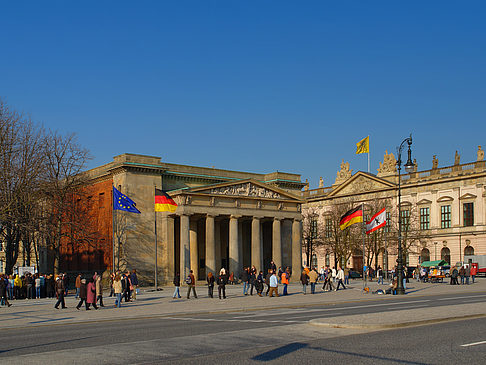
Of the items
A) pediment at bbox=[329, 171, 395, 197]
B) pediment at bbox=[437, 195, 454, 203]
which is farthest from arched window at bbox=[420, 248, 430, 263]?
pediment at bbox=[329, 171, 395, 197]

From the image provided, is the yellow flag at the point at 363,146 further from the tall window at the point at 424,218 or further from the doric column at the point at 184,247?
the doric column at the point at 184,247

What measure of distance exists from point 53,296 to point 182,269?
16.0 m

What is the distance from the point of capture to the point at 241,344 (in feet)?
50.8

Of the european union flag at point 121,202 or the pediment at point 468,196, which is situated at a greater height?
the pediment at point 468,196

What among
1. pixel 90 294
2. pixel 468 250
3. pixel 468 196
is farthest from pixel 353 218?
pixel 468 250

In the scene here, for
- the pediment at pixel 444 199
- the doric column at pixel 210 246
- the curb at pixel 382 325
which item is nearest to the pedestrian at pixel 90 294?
the curb at pixel 382 325

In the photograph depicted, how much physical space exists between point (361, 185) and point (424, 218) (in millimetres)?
13346

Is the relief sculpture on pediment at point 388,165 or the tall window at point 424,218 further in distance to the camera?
the relief sculpture on pediment at point 388,165

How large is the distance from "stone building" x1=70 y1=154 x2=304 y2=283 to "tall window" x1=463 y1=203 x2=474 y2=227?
30.1 m

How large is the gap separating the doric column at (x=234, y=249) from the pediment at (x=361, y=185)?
41636 millimetres

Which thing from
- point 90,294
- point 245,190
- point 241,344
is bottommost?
point 90,294

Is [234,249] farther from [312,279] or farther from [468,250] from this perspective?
[468,250]

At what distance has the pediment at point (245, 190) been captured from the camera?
63.9 meters

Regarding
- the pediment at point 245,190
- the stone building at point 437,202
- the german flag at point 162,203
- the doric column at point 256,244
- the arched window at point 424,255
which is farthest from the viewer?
the arched window at point 424,255
